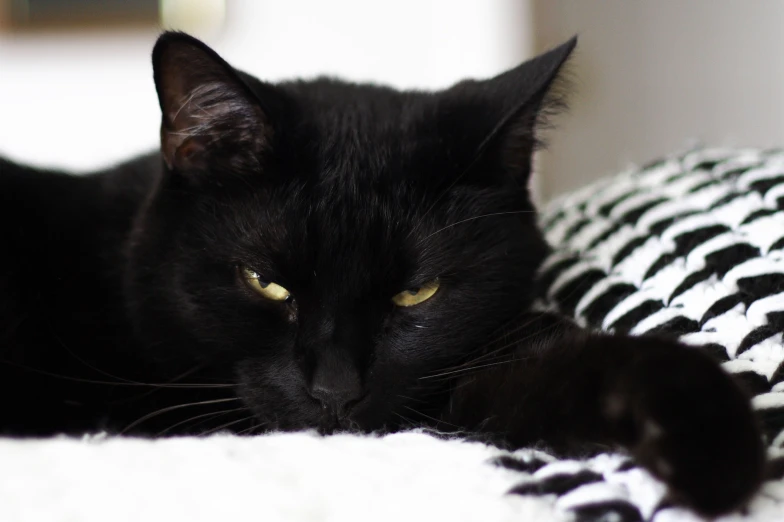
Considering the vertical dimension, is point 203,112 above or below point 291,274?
above

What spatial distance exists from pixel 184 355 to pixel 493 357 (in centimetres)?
40

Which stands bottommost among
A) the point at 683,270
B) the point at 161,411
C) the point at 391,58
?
the point at 161,411

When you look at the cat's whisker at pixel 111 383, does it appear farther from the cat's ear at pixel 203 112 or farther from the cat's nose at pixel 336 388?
the cat's ear at pixel 203 112

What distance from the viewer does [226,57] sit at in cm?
223

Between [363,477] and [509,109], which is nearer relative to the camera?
[363,477]

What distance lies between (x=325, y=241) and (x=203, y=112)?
0.24 metres

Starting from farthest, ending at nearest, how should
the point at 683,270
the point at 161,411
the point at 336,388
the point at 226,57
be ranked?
1. the point at 226,57
2. the point at 683,270
3. the point at 161,411
4. the point at 336,388

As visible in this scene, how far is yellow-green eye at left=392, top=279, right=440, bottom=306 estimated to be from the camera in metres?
0.87

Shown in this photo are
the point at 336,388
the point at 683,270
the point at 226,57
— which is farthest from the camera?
the point at 226,57

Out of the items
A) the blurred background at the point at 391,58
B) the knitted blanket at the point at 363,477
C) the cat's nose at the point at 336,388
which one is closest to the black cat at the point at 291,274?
the cat's nose at the point at 336,388

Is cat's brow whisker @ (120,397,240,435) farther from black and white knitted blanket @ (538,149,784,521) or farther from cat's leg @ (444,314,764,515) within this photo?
black and white knitted blanket @ (538,149,784,521)

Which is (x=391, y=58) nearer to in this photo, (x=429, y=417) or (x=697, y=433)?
(x=429, y=417)

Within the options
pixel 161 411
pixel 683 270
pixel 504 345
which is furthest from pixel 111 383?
pixel 683 270

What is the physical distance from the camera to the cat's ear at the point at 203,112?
0.83 metres
